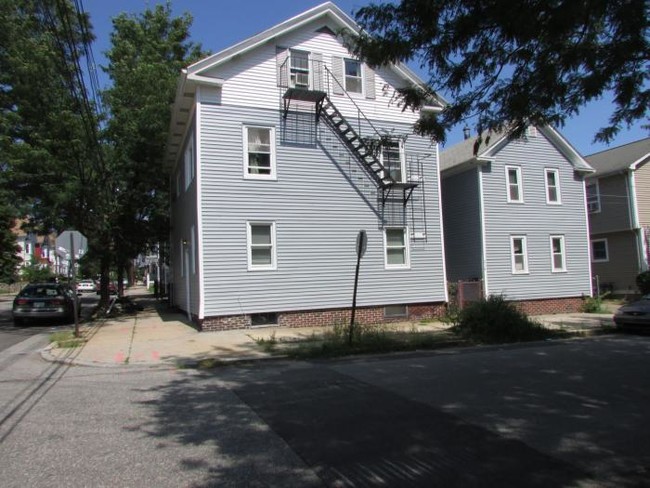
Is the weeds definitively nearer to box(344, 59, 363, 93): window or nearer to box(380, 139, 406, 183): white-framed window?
box(380, 139, 406, 183): white-framed window

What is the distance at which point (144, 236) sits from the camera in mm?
23734

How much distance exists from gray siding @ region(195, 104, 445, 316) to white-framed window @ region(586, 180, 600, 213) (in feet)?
47.2

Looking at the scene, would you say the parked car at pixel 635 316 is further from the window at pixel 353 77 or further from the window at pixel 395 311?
the window at pixel 353 77

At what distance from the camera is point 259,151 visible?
16797 mm

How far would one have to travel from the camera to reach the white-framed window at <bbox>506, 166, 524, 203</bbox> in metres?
21.9

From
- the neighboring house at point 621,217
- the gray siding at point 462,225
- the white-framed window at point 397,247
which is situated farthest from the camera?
the neighboring house at point 621,217

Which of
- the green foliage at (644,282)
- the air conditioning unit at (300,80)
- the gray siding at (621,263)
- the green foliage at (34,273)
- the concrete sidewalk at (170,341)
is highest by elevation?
the air conditioning unit at (300,80)

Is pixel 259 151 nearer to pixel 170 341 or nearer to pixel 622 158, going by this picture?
pixel 170 341

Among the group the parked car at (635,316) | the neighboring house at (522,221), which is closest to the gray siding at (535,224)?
the neighboring house at (522,221)

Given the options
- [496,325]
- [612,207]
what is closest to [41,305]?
[496,325]

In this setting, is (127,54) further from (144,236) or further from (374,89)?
(374,89)

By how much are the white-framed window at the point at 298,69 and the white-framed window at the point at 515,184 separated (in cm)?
933

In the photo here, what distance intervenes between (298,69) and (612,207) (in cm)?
1924

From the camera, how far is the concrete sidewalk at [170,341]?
11242 millimetres
